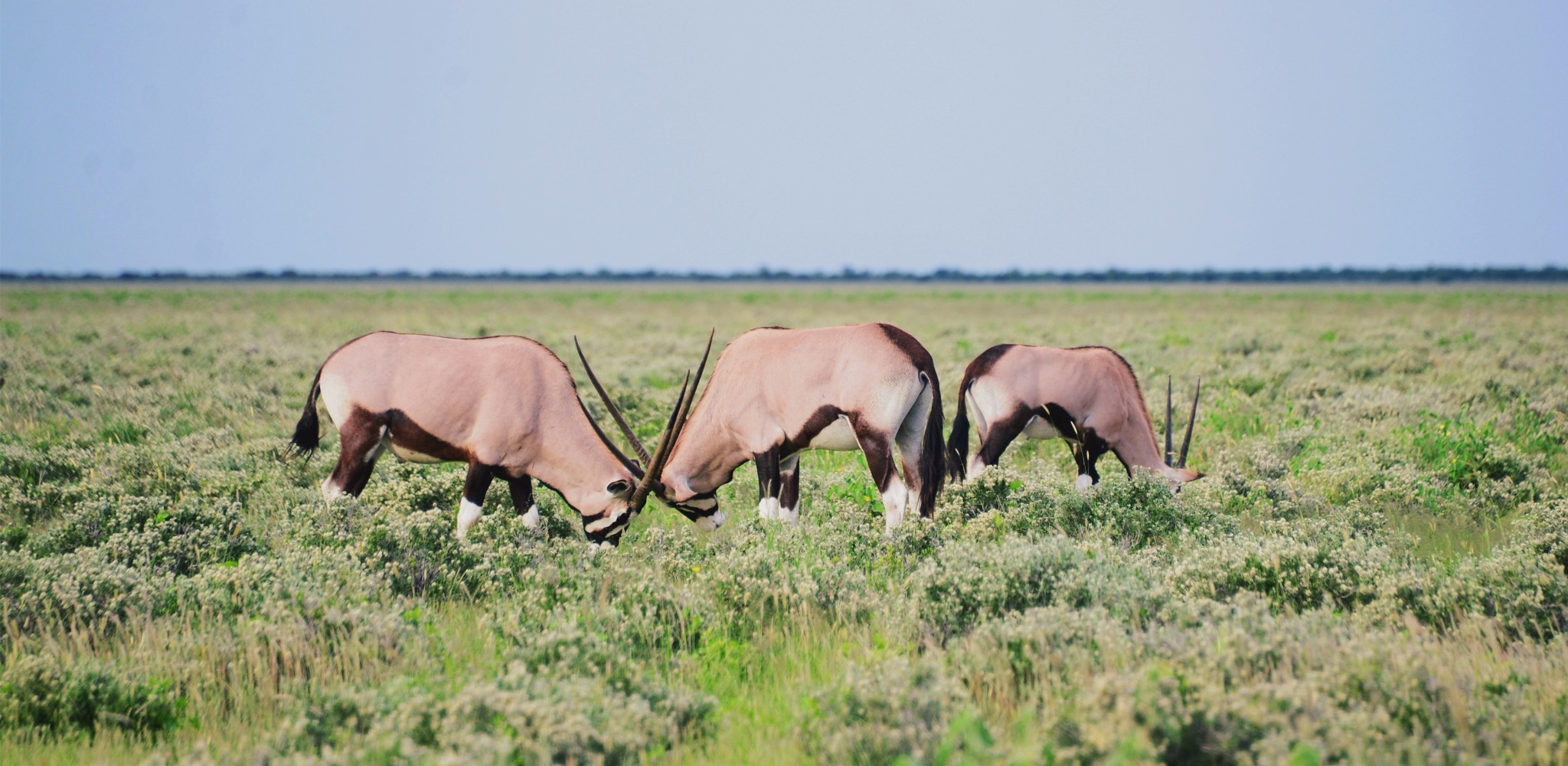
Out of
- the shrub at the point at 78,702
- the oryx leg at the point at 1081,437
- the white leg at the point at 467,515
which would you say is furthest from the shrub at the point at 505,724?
the oryx leg at the point at 1081,437

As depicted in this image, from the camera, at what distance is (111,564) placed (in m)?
6.17

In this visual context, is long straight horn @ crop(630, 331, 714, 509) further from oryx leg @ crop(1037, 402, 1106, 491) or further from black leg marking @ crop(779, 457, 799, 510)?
oryx leg @ crop(1037, 402, 1106, 491)

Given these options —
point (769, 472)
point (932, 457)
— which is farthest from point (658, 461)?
point (932, 457)

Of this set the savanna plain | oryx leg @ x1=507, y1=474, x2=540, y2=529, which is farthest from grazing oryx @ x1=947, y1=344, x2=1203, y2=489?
oryx leg @ x1=507, y1=474, x2=540, y2=529

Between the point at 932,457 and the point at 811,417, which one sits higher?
the point at 811,417

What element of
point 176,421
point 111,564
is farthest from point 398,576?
point 176,421

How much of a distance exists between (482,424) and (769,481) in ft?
7.03

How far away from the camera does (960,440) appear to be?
32.6ft

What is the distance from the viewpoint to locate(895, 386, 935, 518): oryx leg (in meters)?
7.83

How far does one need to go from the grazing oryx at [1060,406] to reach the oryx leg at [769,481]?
2281mm

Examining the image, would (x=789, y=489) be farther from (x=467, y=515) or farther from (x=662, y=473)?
(x=467, y=515)

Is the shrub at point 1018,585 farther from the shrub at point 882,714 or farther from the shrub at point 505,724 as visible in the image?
the shrub at point 505,724

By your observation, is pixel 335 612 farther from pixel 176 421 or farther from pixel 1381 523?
pixel 176 421

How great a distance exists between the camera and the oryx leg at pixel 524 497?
7.73m
